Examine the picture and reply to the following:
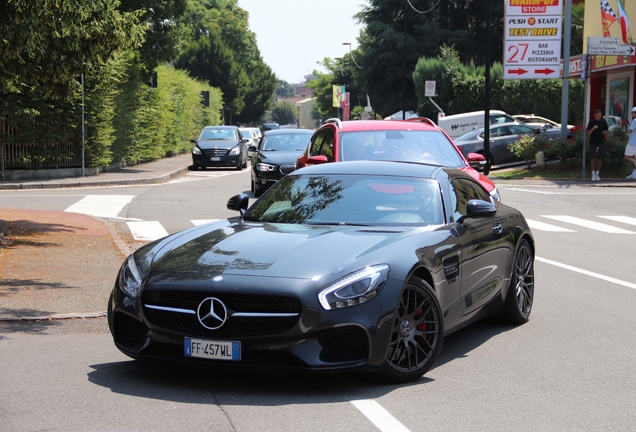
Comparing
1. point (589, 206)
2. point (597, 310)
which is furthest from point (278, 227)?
point (589, 206)

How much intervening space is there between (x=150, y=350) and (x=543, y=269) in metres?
6.52

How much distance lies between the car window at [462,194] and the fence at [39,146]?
19.7 m

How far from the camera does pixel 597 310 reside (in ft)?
28.0

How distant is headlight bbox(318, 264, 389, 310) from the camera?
539cm

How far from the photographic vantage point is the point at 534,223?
53.7 ft

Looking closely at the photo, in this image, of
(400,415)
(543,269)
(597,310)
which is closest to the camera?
(400,415)

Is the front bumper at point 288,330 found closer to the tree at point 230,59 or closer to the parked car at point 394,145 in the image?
the parked car at point 394,145

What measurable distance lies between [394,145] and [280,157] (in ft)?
30.7

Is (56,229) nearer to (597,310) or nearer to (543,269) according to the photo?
(543,269)

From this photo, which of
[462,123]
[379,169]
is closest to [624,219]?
[379,169]

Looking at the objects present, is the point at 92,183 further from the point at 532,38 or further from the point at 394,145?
the point at 532,38

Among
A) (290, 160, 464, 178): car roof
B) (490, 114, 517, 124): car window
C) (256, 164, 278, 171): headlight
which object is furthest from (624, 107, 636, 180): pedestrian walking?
(290, 160, 464, 178): car roof

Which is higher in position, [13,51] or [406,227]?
[13,51]

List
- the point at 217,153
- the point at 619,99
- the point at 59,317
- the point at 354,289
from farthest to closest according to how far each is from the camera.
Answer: the point at 619,99, the point at 217,153, the point at 59,317, the point at 354,289
